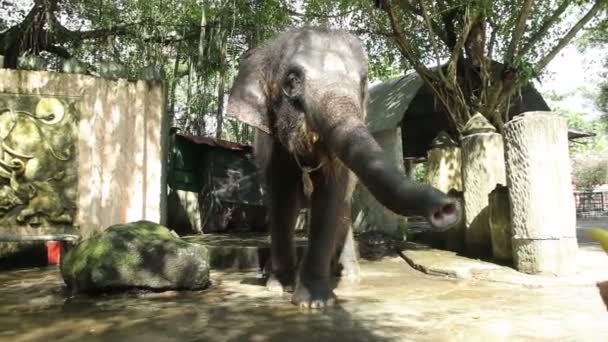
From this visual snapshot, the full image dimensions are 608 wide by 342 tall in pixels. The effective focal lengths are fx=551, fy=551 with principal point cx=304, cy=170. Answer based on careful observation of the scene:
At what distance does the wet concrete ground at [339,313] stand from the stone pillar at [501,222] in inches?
27.5

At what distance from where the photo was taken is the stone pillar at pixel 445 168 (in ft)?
28.1

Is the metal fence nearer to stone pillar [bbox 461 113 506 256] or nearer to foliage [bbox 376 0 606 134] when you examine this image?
foliage [bbox 376 0 606 134]

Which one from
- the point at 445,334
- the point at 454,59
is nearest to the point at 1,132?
the point at 445,334

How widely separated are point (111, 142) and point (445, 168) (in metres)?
4.94

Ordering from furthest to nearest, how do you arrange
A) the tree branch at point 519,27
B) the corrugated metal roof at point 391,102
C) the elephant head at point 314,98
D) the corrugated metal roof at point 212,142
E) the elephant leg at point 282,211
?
the corrugated metal roof at point 212,142 < the corrugated metal roof at point 391,102 < the tree branch at point 519,27 < the elephant leg at point 282,211 < the elephant head at point 314,98

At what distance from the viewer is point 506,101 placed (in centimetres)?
903

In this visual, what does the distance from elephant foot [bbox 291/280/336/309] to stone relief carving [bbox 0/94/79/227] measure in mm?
3691

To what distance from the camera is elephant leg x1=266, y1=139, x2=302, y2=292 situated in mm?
4480

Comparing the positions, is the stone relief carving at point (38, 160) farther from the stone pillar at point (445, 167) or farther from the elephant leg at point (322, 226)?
the stone pillar at point (445, 167)

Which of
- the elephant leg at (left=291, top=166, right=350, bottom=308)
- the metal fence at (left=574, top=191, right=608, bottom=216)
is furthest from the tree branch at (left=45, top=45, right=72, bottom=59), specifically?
the metal fence at (left=574, top=191, right=608, bottom=216)

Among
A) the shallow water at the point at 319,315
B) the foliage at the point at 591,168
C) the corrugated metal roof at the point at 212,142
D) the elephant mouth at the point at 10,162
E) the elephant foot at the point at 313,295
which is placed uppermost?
the foliage at the point at 591,168

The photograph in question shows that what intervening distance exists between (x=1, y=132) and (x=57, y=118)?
0.61m

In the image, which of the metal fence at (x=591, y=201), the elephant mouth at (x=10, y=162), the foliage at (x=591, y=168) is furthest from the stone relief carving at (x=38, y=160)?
the foliage at (x=591, y=168)

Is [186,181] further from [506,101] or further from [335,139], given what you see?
[335,139]
